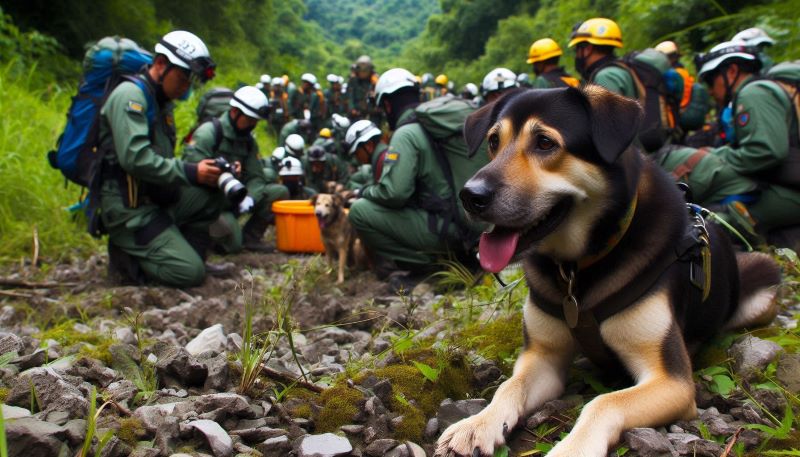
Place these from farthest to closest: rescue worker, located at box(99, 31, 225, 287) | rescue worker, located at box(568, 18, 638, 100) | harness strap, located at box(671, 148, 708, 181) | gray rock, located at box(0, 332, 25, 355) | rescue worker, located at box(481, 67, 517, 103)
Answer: rescue worker, located at box(481, 67, 517, 103), rescue worker, located at box(568, 18, 638, 100), rescue worker, located at box(99, 31, 225, 287), harness strap, located at box(671, 148, 708, 181), gray rock, located at box(0, 332, 25, 355)

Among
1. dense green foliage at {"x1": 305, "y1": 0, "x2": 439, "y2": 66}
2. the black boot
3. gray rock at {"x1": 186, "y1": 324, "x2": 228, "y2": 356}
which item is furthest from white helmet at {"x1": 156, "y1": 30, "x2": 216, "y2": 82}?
dense green foliage at {"x1": 305, "y1": 0, "x2": 439, "y2": 66}

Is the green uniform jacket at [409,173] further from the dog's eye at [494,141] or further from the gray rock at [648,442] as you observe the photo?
the gray rock at [648,442]

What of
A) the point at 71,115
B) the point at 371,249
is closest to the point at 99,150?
the point at 71,115

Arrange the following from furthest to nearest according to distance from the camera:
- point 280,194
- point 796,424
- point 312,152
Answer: point 312,152
point 280,194
point 796,424

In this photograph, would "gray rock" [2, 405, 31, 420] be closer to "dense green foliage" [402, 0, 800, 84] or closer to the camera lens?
the camera lens

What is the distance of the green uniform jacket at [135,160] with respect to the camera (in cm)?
598

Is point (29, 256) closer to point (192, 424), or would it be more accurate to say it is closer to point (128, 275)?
point (128, 275)

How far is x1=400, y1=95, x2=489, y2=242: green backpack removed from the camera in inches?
240

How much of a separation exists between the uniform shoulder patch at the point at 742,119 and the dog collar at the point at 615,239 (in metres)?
3.80

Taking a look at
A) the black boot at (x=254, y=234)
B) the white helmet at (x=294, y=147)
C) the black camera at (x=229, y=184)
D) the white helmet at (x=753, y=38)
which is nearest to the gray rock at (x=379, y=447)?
the black camera at (x=229, y=184)

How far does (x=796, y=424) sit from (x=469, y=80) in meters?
39.7

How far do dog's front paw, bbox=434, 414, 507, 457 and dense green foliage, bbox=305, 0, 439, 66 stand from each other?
291ft

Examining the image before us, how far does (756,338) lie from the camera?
2.94m

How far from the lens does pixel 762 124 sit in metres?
5.60
